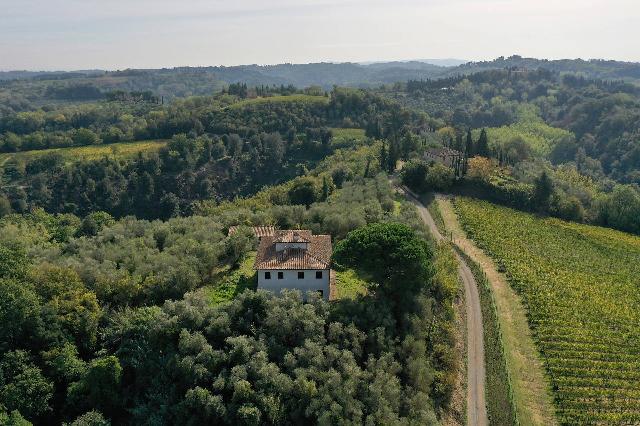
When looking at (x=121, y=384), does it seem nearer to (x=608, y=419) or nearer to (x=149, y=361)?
(x=149, y=361)

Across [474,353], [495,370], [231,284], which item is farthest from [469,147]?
[231,284]

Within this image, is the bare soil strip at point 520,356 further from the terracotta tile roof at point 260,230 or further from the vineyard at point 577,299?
the terracotta tile roof at point 260,230

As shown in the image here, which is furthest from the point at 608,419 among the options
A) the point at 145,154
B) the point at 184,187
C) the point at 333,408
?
the point at 145,154

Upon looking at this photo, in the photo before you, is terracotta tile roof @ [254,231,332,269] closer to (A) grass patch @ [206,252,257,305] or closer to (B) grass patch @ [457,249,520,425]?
(A) grass patch @ [206,252,257,305]

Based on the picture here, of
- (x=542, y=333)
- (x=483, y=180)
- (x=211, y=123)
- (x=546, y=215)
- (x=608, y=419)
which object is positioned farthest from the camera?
(x=211, y=123)

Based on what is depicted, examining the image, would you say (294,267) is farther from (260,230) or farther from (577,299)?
(577,299)

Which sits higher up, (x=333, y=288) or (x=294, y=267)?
(x=294, y=267)
